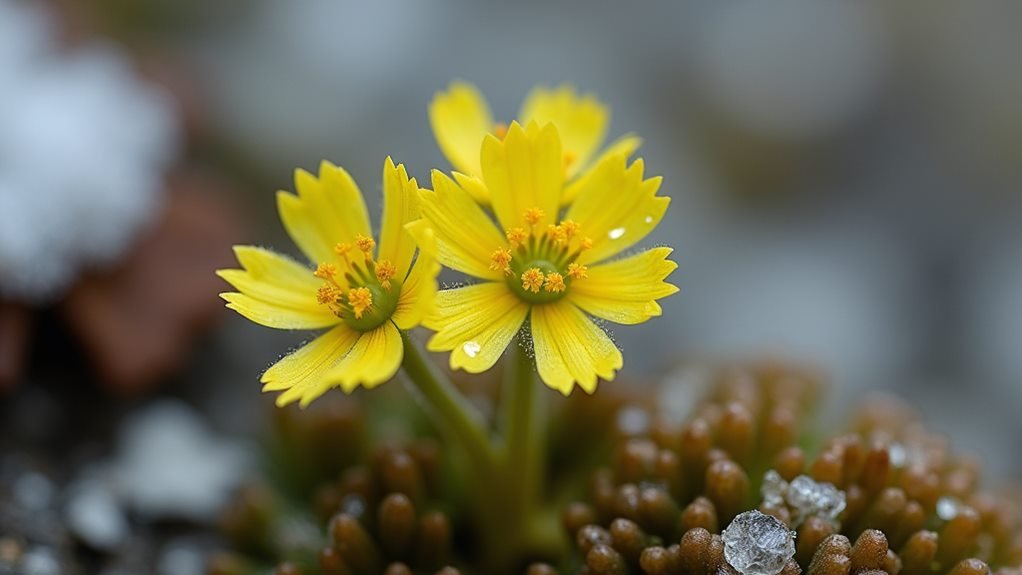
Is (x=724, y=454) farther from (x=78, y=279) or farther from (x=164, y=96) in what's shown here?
(x=164, y=96)

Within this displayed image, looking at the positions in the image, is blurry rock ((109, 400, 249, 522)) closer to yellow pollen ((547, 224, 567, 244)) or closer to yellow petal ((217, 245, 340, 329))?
yellow petal ((217, 245, 340, 329))

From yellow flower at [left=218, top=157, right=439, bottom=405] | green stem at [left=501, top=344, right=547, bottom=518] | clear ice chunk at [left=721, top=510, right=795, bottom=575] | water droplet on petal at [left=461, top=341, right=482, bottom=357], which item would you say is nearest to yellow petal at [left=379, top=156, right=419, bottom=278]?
yellow flower at [left=218, top=157, right=439, bottom=405]

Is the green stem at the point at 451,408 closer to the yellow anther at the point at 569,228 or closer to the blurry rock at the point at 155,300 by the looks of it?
the yellow anther at the point at 569,228

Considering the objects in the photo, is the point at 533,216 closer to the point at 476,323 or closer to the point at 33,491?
the point at 476,323

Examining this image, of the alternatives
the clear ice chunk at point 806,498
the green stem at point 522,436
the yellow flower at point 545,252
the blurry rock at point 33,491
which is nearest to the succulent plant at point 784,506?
the clear ice chunk at point 806,498

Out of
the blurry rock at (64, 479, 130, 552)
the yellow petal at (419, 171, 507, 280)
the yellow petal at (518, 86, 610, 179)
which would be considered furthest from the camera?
the blurry rock at (64, 479, 130, 552)

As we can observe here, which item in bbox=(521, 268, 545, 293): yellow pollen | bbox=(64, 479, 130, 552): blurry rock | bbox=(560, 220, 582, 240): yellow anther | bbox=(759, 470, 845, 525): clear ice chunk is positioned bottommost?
bbox=(64, 479, 130, 552): blurry rock

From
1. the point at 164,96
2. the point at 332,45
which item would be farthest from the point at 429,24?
the point at 164,96
